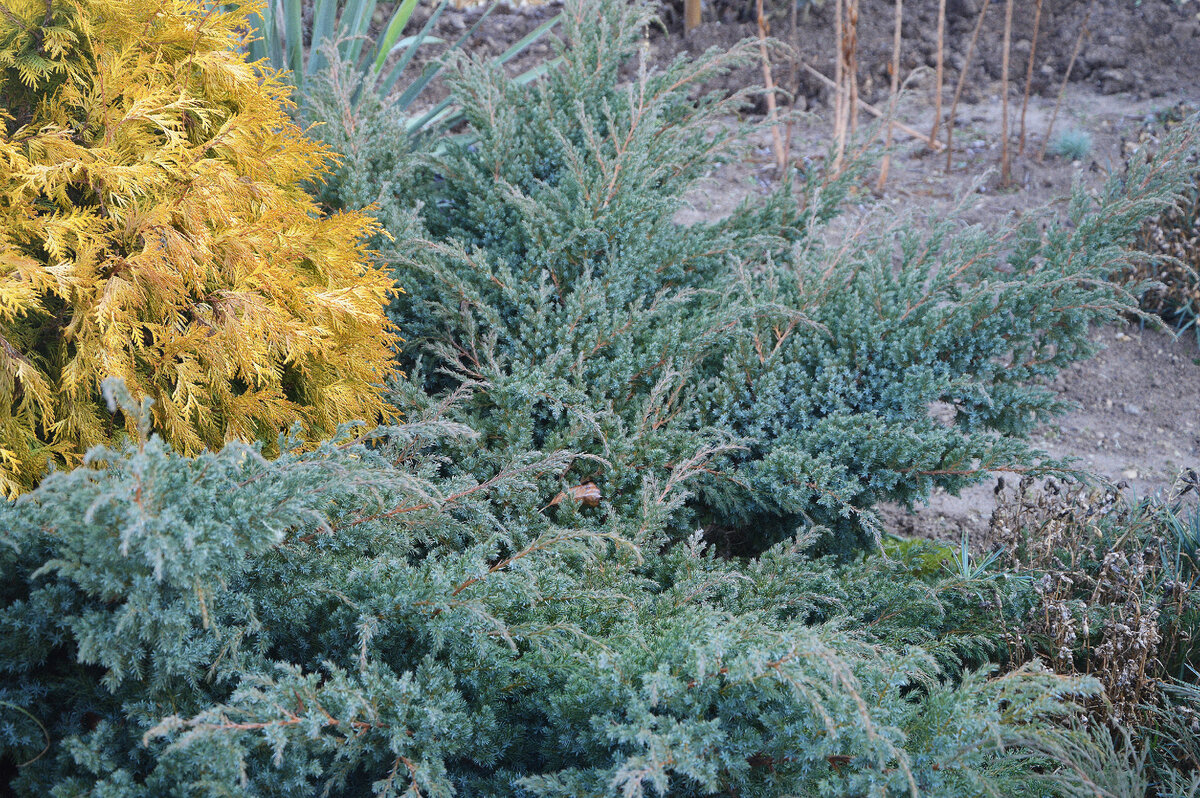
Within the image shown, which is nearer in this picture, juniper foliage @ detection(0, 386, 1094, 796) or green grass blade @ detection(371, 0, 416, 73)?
juniper foliage @ detection(0, 386, 1094, 796)

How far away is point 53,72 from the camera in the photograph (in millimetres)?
2021

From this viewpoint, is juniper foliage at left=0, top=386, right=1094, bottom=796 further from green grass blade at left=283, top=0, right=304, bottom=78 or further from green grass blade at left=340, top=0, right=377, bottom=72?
green grass blade at left=340, top=0, right=377, bottom=72

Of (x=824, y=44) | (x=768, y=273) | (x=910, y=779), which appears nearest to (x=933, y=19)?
(x=824, y=44)

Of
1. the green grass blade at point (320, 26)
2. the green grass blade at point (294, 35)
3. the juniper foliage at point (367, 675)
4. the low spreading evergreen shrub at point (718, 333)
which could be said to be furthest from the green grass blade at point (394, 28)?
the juniper foliage at point (367, 675)

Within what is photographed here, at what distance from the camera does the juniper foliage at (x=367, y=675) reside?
1.42 metres

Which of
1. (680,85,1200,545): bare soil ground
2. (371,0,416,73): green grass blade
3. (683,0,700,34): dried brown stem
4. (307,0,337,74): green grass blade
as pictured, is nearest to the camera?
(680,85,1200,545): bare soil ground

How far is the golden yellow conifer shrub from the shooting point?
1.87 metres

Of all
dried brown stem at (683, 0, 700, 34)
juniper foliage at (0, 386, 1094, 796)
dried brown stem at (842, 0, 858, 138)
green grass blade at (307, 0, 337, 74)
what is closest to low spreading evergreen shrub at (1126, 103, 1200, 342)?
dried brown stem at (842, 0, 858, 138)

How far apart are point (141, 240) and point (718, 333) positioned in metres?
1.72

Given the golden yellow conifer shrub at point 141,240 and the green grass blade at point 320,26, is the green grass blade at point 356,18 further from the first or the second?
the golden yellow conifer shrub at point 141,240

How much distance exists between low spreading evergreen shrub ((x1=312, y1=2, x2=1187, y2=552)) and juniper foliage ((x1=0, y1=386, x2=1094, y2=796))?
2.23 ft

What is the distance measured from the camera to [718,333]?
2.71m

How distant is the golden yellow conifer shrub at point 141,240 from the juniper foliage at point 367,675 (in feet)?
1.23

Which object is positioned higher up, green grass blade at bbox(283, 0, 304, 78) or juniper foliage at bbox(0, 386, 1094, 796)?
green grass blade at bbox(283, 0, 304, 78)
